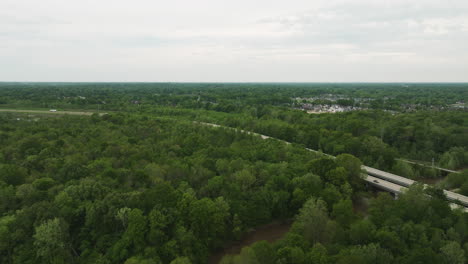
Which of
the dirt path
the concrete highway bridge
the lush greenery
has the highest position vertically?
the lush greenery

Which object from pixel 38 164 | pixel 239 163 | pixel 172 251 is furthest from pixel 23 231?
pixel 239 163

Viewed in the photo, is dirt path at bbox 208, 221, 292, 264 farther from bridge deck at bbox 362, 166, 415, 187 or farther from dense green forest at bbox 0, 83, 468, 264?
bridge deck at bbox 362, 166, 415, 187

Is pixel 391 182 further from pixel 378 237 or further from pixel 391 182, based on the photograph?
pixel 378 237

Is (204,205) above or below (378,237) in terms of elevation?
above

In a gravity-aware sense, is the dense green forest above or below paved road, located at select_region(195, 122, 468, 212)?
above

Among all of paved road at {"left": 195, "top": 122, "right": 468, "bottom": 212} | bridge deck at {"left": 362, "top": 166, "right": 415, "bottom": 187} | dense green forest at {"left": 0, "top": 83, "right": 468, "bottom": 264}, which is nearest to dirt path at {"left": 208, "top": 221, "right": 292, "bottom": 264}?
dense green forest at {"left": 0, "top": 83, "right": 468, "bottom": 264}

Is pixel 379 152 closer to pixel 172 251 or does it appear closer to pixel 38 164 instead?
pixel 172 251

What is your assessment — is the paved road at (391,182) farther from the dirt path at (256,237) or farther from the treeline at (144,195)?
the dirt path at (256,237)

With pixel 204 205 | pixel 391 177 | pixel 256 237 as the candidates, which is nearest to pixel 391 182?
pixel 391 177
